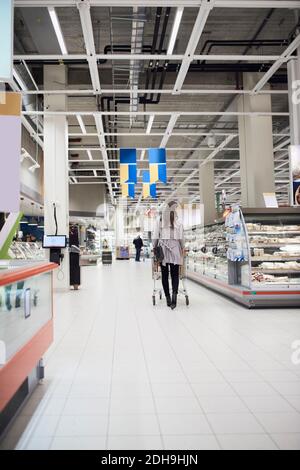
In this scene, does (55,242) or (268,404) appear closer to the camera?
(268,404)

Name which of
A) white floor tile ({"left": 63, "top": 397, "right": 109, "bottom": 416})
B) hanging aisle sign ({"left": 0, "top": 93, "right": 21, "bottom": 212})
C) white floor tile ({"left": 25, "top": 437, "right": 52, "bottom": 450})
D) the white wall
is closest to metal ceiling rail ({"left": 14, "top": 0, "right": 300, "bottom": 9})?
hanging aisle sign ({"left": 0, "top": 93, "right": 21, "bottom": 212})

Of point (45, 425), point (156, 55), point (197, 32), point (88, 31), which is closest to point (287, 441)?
point (45, 425)

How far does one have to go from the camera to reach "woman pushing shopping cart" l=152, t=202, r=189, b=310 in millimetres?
6922

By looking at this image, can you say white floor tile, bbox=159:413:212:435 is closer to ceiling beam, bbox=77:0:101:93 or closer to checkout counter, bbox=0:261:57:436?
checkout counter, bbox=0:261:57:436

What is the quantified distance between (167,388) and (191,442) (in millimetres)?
858

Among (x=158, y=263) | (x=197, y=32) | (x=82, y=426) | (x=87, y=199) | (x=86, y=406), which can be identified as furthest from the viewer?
(x=87, y=199)

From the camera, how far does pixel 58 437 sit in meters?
2.20

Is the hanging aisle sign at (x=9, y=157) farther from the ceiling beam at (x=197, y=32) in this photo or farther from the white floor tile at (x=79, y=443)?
the ceiling beam at (x=197, y=32)

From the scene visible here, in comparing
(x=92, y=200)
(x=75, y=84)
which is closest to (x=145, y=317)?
(x=75, y=84)

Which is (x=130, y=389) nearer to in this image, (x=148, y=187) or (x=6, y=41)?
(x=6, y=41)

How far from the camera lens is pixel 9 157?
8.13 feet

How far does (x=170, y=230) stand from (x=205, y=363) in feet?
12.5

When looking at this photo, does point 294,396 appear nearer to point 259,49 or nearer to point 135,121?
point 259,49

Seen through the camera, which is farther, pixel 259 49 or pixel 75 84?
pixel 75 84
